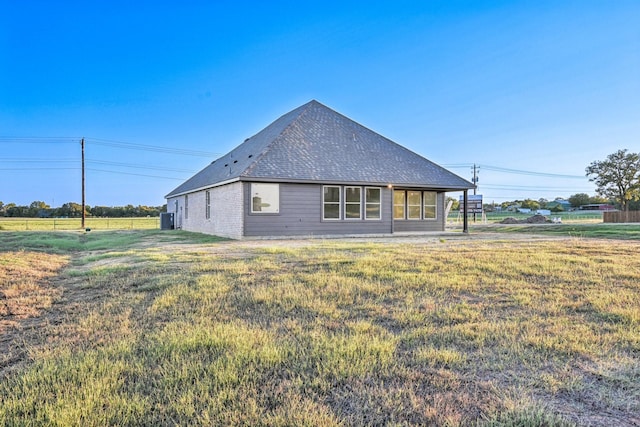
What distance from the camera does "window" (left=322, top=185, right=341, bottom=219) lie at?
1678cm

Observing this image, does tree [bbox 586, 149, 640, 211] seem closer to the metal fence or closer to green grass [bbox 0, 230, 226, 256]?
the metal fence

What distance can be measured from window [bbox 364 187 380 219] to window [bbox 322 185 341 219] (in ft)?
4.93

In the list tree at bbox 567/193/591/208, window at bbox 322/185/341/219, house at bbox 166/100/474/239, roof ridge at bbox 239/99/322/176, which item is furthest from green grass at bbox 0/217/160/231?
tree at bbox 567/193/591/208

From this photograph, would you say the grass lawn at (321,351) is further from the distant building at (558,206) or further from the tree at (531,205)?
the tree at (531,205)

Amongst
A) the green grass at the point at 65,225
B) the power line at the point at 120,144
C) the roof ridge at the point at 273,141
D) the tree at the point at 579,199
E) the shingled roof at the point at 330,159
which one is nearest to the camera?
the roof ridge at the point at 273,141

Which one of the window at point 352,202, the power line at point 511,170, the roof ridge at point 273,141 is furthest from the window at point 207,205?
the power line at point 511,170

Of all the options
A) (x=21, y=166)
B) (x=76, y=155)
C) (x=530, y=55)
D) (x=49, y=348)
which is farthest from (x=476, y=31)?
(x=21, y=166)

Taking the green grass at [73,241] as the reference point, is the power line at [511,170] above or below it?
above

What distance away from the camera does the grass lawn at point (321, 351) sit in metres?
2.19

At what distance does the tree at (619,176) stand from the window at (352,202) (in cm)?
4722

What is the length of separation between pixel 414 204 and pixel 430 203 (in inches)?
43.6

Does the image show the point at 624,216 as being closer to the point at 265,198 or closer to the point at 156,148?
the point at 265,198

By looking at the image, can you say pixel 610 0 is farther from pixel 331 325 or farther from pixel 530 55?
pixel 331 325

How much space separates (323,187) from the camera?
54.6 ft
